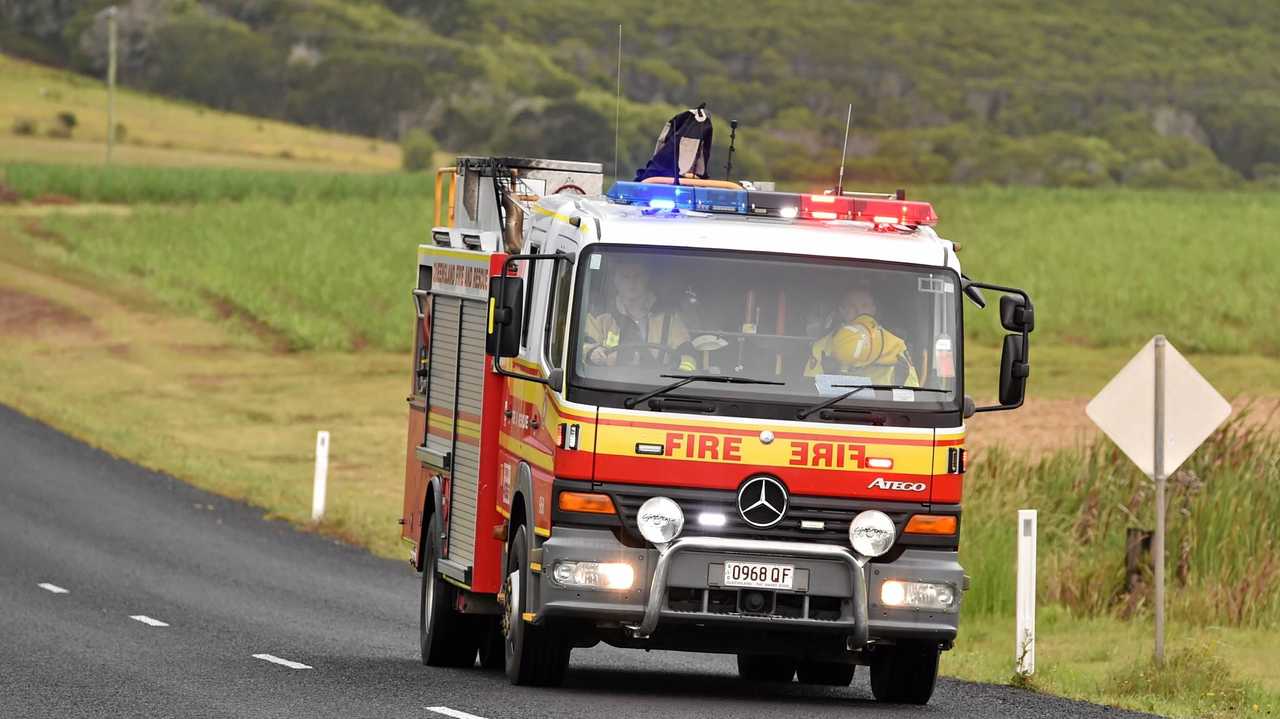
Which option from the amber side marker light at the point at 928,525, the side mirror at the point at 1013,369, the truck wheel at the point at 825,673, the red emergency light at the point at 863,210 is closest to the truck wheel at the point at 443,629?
the truck wheel at the point at 825,673

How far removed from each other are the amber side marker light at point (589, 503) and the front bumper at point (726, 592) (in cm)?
12

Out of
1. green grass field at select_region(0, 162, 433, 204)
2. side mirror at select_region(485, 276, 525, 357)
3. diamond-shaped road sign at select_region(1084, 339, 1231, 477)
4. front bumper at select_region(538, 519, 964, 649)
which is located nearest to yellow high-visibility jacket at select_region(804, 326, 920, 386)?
front bumper at select_region(538, 519, 964, 649)

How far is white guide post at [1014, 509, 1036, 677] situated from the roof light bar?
282cm

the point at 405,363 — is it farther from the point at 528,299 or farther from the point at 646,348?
the point at 646,348

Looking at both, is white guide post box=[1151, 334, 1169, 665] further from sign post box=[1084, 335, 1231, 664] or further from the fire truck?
the fire truck

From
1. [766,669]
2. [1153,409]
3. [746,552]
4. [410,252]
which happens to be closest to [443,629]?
[766,669]

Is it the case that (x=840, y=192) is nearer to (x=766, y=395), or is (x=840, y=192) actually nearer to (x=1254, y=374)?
(x=766, y=395)

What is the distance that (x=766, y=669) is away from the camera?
15516 millimetres

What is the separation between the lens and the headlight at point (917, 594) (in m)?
12.1

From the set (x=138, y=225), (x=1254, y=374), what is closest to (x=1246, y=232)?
(x=1254, y=374)

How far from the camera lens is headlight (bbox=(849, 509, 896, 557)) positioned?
12062 millimetres

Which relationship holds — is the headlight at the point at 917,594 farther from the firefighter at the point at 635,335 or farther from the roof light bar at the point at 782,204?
the roof light bar at the point at 782,204

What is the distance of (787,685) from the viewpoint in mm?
15109

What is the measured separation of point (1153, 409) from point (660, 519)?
4.66 meters
